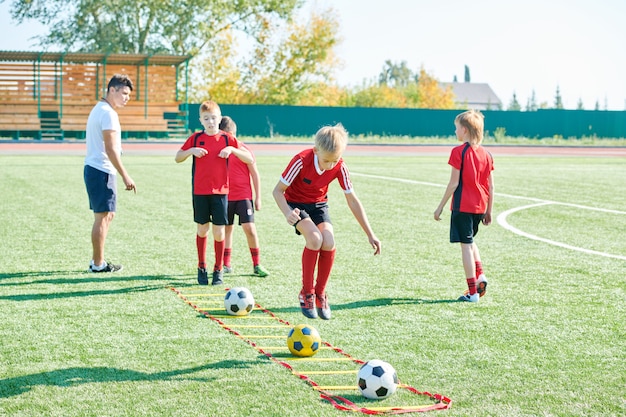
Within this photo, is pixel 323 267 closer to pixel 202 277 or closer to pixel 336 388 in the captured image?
pixel 202 277

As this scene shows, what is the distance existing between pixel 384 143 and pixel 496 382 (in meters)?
41.7

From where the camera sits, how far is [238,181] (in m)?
8.64

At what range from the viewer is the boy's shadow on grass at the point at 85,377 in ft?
15.7

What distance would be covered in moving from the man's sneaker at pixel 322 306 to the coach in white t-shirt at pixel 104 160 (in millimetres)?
2563

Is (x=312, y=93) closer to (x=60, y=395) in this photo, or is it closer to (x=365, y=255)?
(x=365, y=255)

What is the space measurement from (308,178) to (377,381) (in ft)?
7.84

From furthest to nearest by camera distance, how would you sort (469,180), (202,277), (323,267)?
1. (202,277)
2. (469,180)
3. (323,267)

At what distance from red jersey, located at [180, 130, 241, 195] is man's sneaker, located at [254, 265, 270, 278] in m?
0.97

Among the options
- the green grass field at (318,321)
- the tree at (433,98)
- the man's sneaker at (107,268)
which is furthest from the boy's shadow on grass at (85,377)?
the tree at (433,98)

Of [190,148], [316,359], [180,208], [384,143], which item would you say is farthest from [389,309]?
[384,143]

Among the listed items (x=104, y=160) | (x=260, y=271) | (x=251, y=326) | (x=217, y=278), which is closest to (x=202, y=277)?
(x=217, y=278)

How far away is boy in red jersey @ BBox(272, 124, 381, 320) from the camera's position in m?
6.35

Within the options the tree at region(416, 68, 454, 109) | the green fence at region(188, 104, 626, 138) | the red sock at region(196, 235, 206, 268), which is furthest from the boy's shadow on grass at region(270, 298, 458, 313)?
the tree at region(416, 68, 454, 109)

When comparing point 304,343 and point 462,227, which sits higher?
point 462,227
